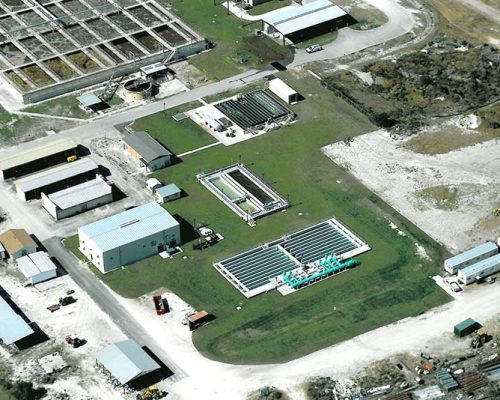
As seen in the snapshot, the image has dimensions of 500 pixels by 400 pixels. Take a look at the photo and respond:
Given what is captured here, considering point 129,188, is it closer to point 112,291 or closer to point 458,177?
point 112,291

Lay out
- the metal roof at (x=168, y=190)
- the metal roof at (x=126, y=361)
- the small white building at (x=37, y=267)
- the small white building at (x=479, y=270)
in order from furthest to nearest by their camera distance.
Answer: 1. the metal roof at (x=168, y=190)
2. the small white building at (x=479, y=270)
3. the small white building at (x=37, y=267)
4. the metal roof at (x=126, y=361)

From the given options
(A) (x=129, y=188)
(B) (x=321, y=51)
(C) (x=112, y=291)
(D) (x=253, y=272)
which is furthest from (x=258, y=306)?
(B) (x=321, y=51)

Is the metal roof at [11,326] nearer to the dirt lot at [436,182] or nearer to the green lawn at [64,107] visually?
the green lawn at [64,107]

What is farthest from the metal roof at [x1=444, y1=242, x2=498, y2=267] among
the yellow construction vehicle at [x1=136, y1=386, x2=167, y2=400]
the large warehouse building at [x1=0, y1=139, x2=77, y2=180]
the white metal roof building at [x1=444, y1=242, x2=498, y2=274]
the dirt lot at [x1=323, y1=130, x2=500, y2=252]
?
the large warehouse building at [x1=0, y1=139, x2=77, y2=180]

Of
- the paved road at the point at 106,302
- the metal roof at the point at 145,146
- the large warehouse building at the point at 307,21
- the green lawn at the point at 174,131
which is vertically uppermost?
the large warehouse building at the point at 307,21

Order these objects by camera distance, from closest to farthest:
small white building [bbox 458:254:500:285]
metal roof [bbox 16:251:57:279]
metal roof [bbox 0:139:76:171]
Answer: small white building [bbox 458:254:500:285]
metal roof [bbox 16:251:57:279]
metal roof [bbox 0:139:76:171]

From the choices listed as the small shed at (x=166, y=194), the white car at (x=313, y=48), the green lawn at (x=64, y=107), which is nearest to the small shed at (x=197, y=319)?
the small shed at (x=166, y=194)

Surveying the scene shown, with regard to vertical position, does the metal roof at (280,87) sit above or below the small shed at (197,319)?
above

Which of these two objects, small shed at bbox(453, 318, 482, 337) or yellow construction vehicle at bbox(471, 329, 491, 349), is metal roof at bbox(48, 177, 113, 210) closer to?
small shed at bbox(453, 318, 482, 337)
